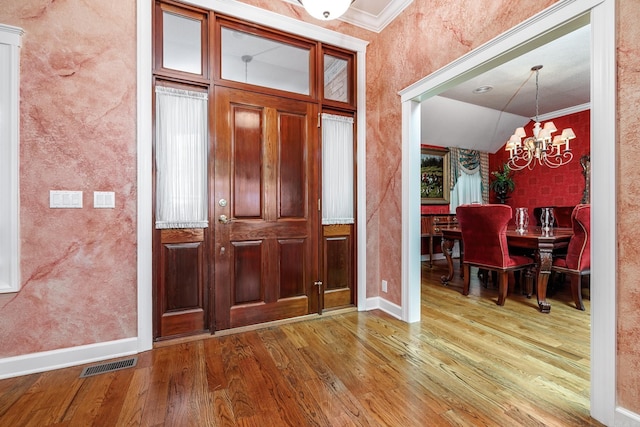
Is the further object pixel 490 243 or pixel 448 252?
pixel 448 252

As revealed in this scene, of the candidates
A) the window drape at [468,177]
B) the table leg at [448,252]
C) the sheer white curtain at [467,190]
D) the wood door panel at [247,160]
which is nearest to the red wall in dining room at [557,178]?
the window drape at [468,177]

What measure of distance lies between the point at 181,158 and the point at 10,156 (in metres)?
0.98

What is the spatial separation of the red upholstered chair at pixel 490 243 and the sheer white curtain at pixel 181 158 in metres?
2.80

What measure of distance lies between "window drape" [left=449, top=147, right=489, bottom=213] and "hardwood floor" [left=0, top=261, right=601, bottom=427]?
161 inches

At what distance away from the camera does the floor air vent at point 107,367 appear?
6.17 ft

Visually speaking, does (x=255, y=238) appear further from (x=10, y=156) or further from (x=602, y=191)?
(x=602, y=191)

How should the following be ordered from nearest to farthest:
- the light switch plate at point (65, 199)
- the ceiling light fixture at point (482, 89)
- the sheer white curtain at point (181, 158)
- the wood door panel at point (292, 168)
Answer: the light switch plate at point (65, 199)
the sheer white curtain at point (181, 158)
the wood door panel at point (292, 168)
the ceiling light fixture at point (482, 89)

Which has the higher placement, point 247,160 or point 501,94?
point 501,94

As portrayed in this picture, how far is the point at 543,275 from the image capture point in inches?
117

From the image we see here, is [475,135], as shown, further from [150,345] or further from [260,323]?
[150,345]

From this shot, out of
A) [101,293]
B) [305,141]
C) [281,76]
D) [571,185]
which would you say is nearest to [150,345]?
[101,293]

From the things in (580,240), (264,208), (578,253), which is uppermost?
(264,208)

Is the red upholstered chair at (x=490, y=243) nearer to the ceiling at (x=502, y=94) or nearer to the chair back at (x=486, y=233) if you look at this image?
the chair back at (x=486, y=233)

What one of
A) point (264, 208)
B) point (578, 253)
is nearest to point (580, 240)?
point (578, 253)
